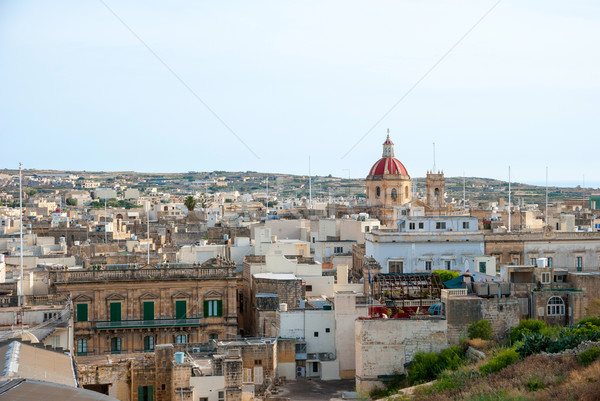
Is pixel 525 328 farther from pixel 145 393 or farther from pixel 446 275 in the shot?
pixel 145 393

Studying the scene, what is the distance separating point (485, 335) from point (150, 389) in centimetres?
1212

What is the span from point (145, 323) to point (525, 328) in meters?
16.5

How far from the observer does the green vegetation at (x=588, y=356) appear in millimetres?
29531

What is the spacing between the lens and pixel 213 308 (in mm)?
44500

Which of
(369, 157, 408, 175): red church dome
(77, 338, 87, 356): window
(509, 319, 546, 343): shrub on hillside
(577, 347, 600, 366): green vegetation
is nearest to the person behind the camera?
(577, 347, 600, 366): green vegetation

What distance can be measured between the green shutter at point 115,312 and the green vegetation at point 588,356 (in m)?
21.1

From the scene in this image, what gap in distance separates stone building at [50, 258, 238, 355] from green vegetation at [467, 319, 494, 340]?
38.3 feet

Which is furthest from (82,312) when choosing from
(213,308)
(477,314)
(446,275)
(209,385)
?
(477,314)

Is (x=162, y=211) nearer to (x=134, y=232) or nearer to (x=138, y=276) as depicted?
(x=134, y=232)

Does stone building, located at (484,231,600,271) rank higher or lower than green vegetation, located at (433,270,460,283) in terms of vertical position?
higher

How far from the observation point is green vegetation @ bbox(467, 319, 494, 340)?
36.2m

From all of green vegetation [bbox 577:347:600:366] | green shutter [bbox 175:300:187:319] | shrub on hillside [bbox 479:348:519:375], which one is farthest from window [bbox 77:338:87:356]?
green vegetation [bbox 577:347:600:366]

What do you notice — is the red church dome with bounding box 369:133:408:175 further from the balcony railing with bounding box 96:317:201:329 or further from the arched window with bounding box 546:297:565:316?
the arched window with bounding box 546:297:565:316

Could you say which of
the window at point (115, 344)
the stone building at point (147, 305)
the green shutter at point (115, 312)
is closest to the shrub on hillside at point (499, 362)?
the stone building at point (147, 305)
